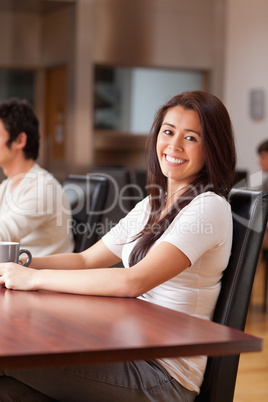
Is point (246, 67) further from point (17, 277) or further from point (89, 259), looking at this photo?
point (17, 277)

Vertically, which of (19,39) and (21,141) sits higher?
(19,39)

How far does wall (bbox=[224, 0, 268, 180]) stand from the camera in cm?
721

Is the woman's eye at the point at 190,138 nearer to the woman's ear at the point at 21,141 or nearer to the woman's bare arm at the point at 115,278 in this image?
the woman's bare arm at the point at 115,278

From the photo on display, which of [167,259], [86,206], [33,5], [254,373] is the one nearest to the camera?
[167,259]

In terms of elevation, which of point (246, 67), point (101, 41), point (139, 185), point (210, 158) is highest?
point (101, 41)

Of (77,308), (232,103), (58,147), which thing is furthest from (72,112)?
(77,308)

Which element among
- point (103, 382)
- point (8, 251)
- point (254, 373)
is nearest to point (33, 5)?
point (254, 373)

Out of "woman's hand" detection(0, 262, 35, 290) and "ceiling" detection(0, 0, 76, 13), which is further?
"ceiling" detection(0, 0, 76, 13)

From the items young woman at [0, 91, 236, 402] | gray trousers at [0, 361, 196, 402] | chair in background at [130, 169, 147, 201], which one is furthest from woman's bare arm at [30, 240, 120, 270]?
chair in background at [130, 169, 147, 201]

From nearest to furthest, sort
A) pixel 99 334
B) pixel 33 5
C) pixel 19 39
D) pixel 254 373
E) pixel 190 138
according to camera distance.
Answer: pixel 99 334
pixel 190 138
pixel 254 373
pixel 33 5
pixel 19 39

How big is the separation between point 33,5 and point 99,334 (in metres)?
6.95

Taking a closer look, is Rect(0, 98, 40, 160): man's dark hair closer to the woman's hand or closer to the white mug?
the white mug

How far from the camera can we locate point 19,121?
2.60m

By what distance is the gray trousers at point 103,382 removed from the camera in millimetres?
1261
